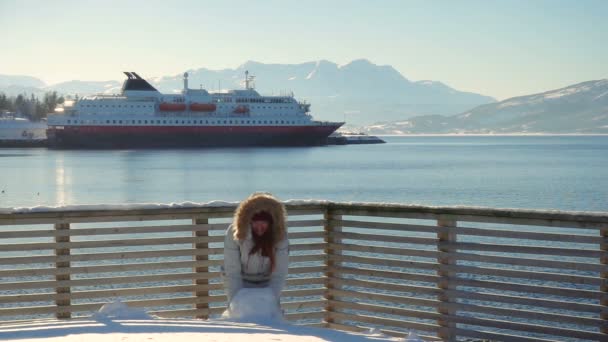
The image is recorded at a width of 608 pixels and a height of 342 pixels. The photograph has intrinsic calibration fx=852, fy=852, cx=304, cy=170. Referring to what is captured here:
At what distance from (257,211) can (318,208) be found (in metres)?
1.13

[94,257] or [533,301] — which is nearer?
[533,301]

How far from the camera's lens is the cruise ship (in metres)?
84.9

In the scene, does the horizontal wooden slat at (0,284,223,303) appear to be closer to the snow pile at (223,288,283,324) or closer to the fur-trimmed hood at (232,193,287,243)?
the snow pile at (223,288,283,324)

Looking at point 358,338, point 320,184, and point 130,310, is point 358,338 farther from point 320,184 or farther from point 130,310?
point 320,184

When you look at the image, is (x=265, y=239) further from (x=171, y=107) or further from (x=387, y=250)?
(x=171, y=107)

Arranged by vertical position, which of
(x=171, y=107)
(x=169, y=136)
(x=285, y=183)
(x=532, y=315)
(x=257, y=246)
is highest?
(x=171, y=107)

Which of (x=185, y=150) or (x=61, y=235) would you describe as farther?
(x=185, y=150)

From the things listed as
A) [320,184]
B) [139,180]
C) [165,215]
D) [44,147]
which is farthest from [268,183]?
[44,147]

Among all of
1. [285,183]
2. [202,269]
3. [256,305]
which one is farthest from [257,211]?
[285,183]

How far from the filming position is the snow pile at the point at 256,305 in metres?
4.38

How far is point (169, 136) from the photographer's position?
84.5 metres

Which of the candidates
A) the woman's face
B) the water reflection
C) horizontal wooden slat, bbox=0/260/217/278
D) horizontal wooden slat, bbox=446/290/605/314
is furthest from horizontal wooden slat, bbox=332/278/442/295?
the water reflection

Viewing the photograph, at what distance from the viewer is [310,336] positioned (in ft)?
13.8

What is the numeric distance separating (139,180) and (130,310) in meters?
42.1
